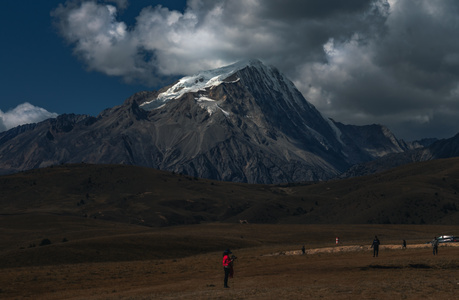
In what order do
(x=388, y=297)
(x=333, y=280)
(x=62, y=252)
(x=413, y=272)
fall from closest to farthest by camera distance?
(x=388, y=297)
(x=333, y=280)
(x=413, y=272)
(x=62, y=252)

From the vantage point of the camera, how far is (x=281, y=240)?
147875 millimetres

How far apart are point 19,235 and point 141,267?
119214 millimetres

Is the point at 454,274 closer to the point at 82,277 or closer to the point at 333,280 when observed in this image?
the point at 333,280

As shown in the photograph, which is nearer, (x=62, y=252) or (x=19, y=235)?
(x=62, y=252)

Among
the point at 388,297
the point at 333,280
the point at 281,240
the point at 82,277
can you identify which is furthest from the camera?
the point at 281,240

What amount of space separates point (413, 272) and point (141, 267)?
1402 inches

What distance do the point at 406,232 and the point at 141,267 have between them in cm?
12480

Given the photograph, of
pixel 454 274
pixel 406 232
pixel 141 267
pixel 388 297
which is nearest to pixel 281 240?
pixel 406 232

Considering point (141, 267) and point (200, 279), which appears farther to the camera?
point (141, 267)

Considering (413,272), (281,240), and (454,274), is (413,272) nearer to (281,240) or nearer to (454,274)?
(454,274)

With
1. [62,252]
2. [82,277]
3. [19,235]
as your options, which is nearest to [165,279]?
[82,277]

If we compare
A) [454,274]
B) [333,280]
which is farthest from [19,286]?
[454,274]

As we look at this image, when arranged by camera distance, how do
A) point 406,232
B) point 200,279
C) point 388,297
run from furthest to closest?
point 406,232
point 200,279
point 388,297

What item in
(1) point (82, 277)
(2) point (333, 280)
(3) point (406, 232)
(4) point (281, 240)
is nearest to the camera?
(2) point (333, 280)
